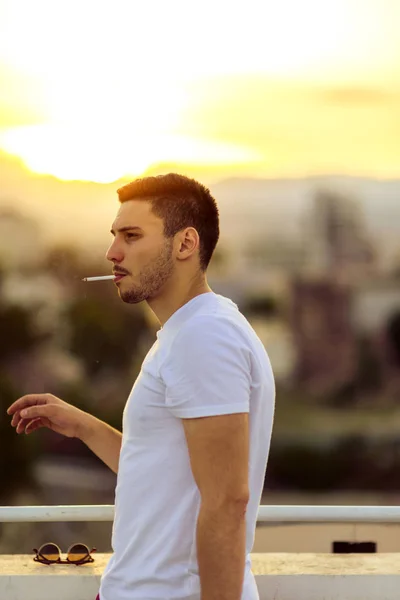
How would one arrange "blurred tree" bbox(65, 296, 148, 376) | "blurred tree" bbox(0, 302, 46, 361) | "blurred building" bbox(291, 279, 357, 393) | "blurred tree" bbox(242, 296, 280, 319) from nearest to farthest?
1. "blurred tree" bbox(65, 296, 148, 376)
2. "blurred tree" bbox(0, 302, 46, 361)
3. "blurred tree" bbox(242, 296, 280, 319)
4. "blurred building" bbox(291, 279, 357, 393)

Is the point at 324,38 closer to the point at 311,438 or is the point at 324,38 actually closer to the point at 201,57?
the point at 201,57

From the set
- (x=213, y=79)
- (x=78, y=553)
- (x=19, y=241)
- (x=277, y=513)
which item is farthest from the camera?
(x=213, y=79)

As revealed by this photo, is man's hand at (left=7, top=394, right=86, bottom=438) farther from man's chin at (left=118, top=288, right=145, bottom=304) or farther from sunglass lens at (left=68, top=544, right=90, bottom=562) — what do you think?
sunglass lens at (left=68, top=544, right=90, bottom=562)

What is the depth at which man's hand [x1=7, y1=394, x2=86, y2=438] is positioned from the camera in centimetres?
152

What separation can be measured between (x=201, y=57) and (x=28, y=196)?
16878 millimetres

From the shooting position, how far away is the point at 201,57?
59.7 m

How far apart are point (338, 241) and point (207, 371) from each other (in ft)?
183

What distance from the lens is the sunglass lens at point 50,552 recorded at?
6.96 ft

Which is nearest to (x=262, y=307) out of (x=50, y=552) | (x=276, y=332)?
(x=276, y=332)

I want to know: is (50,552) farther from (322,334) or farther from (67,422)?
(322,334)

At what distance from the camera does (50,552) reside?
2.13 meters

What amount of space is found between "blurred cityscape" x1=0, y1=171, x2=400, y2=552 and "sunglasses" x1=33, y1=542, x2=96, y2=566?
42.4 metres

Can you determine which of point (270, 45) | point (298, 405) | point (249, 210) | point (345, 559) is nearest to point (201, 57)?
point (270, 45)

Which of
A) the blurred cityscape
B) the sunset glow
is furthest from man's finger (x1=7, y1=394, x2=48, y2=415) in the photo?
the sunset glow
